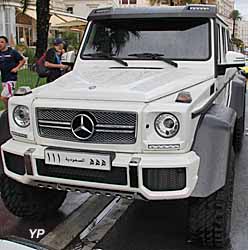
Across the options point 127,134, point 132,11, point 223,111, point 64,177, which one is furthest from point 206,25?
point 64,177

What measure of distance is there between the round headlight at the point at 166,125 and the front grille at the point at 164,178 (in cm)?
28

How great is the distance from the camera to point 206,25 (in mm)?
5242

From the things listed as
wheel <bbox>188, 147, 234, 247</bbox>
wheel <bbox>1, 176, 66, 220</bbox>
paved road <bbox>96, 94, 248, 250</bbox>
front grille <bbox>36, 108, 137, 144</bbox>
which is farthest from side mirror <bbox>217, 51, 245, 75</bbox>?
wheel <bbox>1, 176, 66, 220</bbox>

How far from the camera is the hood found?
400 centimetres

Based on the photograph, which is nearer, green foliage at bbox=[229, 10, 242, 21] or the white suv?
the white suv

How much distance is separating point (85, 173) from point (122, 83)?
36.4 inches

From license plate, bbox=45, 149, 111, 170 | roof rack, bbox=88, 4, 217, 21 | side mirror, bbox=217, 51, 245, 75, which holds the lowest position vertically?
license plate, bbox=45, 149, 111, 170

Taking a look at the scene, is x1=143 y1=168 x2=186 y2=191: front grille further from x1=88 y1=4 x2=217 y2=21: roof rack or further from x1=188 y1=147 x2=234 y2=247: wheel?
x1=88 y1=4 x2=217 y2=21: roof rack

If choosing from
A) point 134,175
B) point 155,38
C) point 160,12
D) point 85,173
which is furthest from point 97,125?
point 160,12

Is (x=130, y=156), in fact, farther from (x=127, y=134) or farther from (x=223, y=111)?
(x=223, y=111)

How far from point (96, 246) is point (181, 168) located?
45.4 inches

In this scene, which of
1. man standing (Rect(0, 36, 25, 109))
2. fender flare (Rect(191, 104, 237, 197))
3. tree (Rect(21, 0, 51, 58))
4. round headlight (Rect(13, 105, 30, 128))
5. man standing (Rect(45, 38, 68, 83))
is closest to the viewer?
fender flare (Rect(191, 104, 237, 197))

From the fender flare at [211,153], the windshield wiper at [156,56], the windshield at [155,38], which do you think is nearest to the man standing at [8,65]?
the windshield at [155,38]

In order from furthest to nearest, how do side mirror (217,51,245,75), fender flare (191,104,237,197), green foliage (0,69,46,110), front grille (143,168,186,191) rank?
1. green foliage (0,69,46,110)
2. side mirror (217,51,245,75)
3. fender flare (191,104,237,197)
4. front grille (143,168,186,191)
